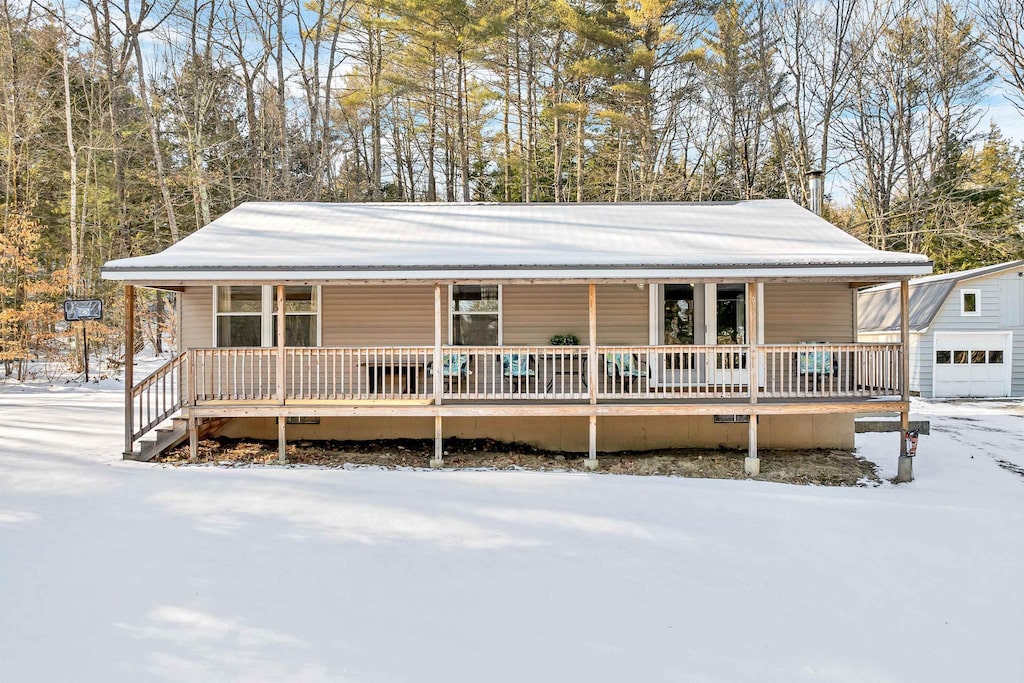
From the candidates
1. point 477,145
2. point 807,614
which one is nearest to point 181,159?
point 477,145

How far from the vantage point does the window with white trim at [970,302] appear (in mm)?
18000

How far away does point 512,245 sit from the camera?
988 centimetres

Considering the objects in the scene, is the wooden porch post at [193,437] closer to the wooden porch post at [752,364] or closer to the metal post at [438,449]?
the metal post at [438,449]

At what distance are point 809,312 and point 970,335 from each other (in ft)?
36.2

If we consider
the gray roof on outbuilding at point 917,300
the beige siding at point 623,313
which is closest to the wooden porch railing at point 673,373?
the beige siding at point 623,313

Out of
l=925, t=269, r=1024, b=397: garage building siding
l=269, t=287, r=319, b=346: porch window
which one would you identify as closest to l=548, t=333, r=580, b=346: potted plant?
l=269, t=287, r=319, b=346: porch window

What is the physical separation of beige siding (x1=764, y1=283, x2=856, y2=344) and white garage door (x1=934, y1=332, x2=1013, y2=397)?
392 inches

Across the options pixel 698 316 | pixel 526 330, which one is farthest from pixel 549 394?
pixel 698 316

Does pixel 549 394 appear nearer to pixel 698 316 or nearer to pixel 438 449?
pixel 438 449

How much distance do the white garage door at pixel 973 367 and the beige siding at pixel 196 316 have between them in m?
19.7

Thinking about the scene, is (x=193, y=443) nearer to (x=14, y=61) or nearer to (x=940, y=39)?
(x=14, y=61)

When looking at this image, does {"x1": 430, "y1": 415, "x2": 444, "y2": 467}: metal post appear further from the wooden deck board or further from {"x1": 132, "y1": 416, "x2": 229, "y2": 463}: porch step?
{"x1": 132, "y1": 416, "x2": 229, "y2": 463}: porch step

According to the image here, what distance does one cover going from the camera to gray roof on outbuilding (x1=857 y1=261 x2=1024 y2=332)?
17703 mm

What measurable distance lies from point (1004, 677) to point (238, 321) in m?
10.8
